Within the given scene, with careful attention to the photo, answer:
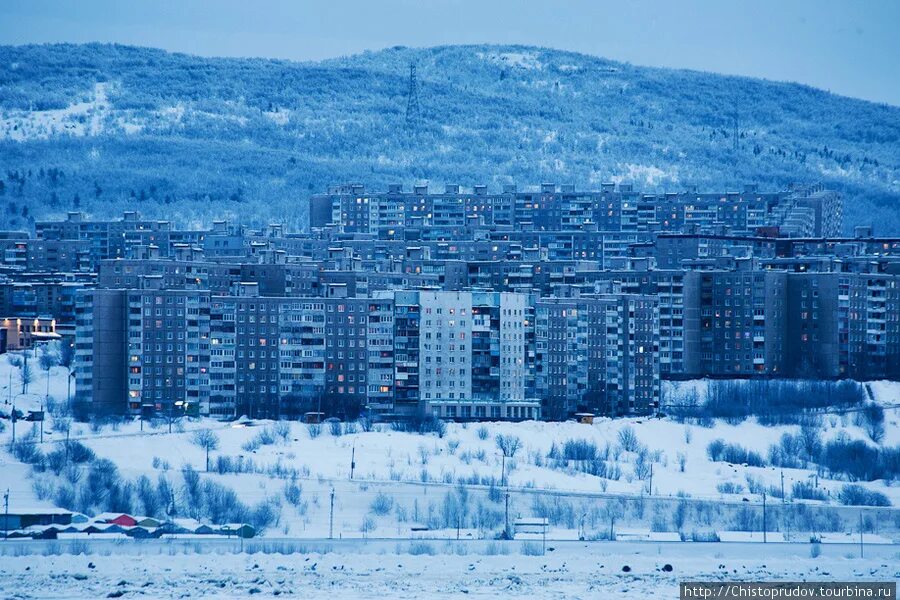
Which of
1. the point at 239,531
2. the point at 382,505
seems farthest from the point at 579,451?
the point at 239,531

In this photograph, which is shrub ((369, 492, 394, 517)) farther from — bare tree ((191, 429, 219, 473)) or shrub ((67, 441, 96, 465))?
shrub ((67, 441, 96, 465))

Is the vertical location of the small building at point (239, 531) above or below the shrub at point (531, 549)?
above

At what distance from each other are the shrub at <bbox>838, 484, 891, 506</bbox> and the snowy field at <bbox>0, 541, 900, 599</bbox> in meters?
9.59

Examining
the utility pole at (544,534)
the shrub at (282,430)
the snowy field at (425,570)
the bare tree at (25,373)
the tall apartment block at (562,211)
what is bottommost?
the snowy field at (425,570)

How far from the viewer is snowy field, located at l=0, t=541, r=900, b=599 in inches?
1882

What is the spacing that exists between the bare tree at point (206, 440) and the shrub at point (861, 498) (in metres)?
19.6

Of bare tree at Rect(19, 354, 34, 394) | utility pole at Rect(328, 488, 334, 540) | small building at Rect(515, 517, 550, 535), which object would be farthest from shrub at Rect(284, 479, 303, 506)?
bare tree at Rect(19, 354, 34, 394)

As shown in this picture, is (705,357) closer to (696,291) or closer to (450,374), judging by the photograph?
(696,291)

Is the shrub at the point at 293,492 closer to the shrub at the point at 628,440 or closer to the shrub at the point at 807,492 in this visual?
the shrub at the point at 807,492

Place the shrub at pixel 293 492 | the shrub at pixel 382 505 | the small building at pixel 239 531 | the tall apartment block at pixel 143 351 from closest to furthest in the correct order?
the small building at pixel 239 531
the shrub at pixel 382 505
the shrub at pixel 293 492
the tall apartment block at pixel 143 351

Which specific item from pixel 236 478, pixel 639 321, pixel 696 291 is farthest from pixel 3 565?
pixel 696 291

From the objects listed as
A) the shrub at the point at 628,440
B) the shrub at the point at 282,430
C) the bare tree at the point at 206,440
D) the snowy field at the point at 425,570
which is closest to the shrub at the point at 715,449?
the shrub at the point at 628,440

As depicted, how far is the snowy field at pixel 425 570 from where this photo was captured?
1882 inches

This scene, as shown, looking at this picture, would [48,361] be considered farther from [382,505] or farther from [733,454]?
[382,505]
